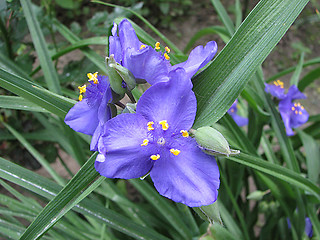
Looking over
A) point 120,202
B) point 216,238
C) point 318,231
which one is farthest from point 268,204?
point 120,202

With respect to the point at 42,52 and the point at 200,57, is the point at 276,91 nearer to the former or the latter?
the point at 200,57

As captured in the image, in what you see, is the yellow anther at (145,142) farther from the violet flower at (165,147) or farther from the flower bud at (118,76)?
the flower bud at (118,76)

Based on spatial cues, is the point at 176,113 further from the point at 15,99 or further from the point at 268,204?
the point at 268,204

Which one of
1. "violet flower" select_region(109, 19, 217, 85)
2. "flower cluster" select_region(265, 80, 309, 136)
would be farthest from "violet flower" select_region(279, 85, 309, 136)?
"violet flower" select_region(109, 19, 217, 85)

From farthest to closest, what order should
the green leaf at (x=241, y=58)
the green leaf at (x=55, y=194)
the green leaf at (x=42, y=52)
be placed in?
the green leaf at (x=42, y=52)
the green leaf at (x=55, y=194)
the green leaf at (x=241, y=58)

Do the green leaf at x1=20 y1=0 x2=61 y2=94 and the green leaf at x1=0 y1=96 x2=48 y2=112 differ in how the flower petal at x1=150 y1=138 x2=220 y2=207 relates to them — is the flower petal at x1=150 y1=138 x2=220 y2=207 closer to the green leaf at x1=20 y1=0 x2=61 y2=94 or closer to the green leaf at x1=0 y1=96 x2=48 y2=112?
the green leaf at x1=0 y1=96 x2=48 y2=112

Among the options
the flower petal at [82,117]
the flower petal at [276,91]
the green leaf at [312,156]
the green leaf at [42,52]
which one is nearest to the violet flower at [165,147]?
the flower petal at [82,117]
